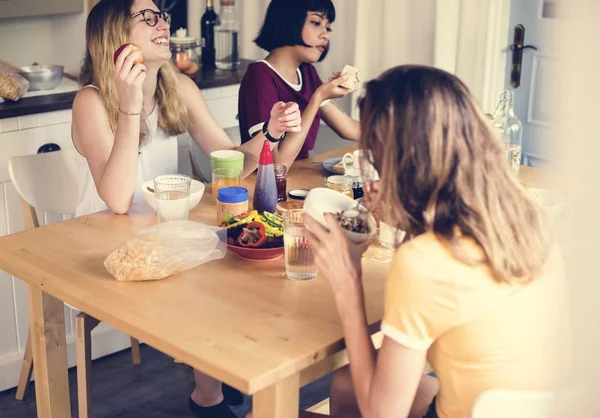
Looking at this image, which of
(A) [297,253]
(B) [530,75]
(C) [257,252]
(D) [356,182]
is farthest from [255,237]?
(B) [530,75]

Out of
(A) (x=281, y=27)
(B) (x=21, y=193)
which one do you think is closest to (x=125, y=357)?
(B) (x=21, y=193)

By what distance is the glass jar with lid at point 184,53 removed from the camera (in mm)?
3178

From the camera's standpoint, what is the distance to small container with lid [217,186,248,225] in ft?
6.17

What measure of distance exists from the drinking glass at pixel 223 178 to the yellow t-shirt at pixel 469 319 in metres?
0.86

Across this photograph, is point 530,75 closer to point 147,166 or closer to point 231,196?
point 147,166

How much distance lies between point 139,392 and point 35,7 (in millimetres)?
1430

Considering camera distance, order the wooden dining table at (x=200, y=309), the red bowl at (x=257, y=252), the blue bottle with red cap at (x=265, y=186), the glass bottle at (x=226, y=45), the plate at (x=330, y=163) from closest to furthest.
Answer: the wooden dining table at (x=200, y=309) < the red bowl at (x=257, y=252) < the blue bottle with red cap at (x=265, y=186) < the plate at (x=330, y=163) < the glass bottle at (x=226, y=45)

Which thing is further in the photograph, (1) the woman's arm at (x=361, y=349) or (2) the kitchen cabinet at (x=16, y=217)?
(2) the kitchen cabinet at (x=16, y=217)

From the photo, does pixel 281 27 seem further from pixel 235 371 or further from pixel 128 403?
pixel 235 371

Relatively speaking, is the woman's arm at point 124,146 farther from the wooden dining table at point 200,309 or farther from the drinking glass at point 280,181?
the drinking glass at point 280,181

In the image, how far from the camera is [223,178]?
81.6 inches

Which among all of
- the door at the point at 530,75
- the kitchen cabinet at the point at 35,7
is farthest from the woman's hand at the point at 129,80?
the door at the point at 530,75

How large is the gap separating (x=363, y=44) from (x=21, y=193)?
1.48 m

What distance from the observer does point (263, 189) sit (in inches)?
76.7
